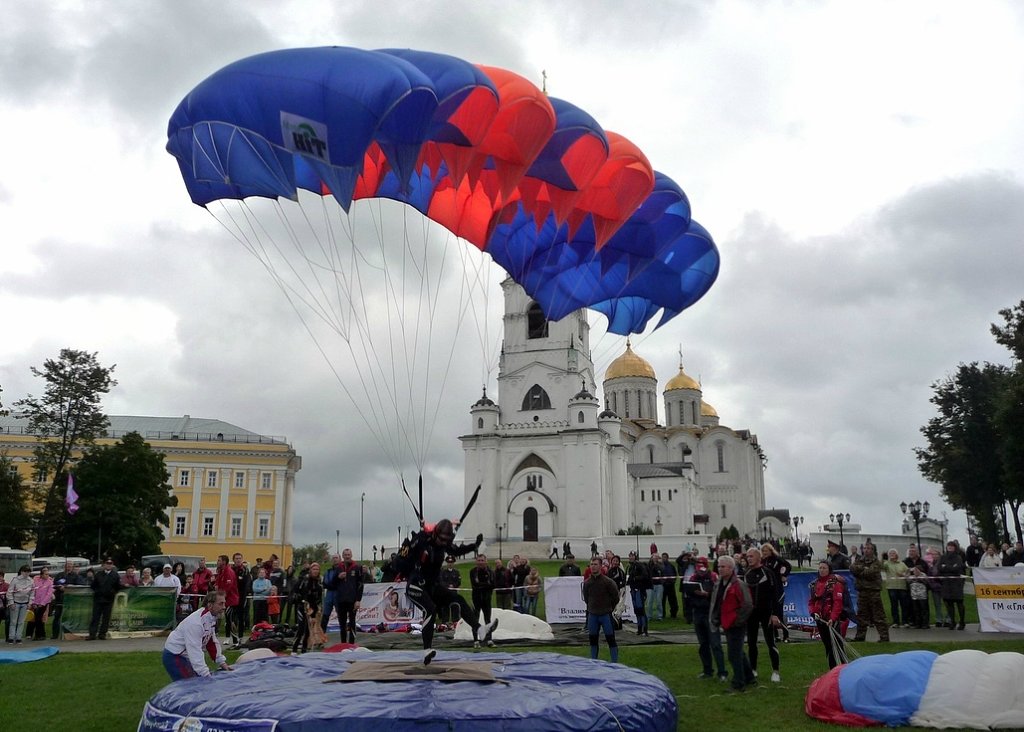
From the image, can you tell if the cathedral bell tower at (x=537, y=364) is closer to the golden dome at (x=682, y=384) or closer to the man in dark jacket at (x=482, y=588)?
the golden dome at (x=682, y=384)

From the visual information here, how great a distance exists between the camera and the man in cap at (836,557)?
13.3 metres

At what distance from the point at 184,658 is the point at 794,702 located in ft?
20.1

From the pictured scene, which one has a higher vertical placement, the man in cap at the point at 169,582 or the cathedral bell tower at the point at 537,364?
the cathedral bell tower at the point at 537,364

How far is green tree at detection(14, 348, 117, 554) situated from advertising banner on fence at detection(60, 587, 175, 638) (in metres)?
24.9

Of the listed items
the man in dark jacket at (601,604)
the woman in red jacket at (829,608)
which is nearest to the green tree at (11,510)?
the man in dark jacket at (601,604)

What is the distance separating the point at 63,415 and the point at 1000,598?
3835 centimetres

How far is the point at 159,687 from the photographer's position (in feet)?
33.8

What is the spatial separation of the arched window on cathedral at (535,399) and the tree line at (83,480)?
26.5 m

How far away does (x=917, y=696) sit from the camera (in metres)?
7.77

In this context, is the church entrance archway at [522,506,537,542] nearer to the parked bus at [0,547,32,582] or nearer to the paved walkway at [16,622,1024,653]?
the parked bus at [0,547,32,582]

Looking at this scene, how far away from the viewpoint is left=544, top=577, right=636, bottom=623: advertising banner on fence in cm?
1752

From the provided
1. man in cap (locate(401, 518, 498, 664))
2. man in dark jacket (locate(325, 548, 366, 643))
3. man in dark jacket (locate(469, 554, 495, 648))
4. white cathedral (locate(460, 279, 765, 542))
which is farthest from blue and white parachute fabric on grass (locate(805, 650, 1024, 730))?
white cathedral (locate(460, 279, 765, 542))

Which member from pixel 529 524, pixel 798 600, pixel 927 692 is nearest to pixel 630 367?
pixel 529 524

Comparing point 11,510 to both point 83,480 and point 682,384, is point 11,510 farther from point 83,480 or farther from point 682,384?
point 682,384
